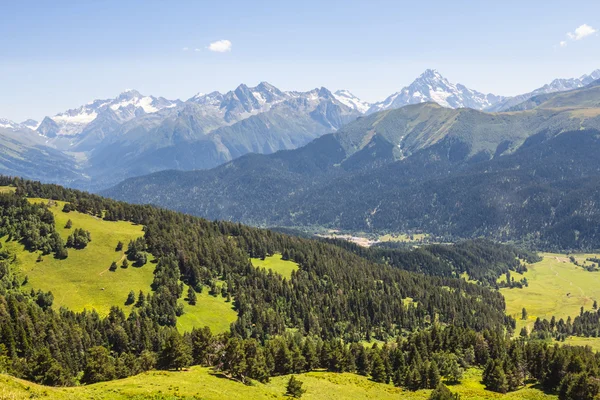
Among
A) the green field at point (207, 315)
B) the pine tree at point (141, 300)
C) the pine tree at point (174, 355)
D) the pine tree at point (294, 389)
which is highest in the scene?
the pine tree at point (174, 355)

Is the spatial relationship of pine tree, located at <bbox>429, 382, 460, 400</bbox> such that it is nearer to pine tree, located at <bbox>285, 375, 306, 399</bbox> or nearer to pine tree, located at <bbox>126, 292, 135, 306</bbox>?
pine tree, located at <bbox>285, 375, 306, 399</bbox>

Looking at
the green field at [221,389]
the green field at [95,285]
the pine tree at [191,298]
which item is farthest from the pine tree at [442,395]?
the pine tree at [191,298]


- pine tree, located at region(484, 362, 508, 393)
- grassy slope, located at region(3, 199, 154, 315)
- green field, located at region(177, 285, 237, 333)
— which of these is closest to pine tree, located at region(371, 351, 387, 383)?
pine tree, located at region(484, 362, 508, 393)

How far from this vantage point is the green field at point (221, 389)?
66463mm

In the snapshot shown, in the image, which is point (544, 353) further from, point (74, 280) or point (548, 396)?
point (74, 280)

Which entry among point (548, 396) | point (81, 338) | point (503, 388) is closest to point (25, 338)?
point (81, 338)

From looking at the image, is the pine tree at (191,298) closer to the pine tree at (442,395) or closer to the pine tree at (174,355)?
the pine tree at (174,355)

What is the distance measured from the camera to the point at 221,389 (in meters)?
85.5

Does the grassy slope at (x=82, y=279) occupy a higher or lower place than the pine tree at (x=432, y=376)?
higher

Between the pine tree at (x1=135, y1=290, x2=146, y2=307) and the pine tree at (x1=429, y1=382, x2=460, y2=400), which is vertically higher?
the pine tree at (x1=429, y1=382, x2=460, y2=400)

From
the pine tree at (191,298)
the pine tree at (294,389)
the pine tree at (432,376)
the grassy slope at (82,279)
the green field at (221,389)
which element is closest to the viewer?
the green field at (221,389)

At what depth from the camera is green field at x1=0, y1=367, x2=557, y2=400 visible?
66463mm

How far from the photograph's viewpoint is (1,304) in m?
128

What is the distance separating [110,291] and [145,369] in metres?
82.6
